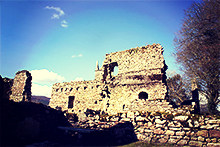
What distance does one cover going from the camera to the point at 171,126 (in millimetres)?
7328

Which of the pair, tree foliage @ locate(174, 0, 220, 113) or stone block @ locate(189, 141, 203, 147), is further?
tree foliage @ locate(174, 0, 220, 113)

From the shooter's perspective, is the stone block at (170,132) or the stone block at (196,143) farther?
the stone block at (170,132)

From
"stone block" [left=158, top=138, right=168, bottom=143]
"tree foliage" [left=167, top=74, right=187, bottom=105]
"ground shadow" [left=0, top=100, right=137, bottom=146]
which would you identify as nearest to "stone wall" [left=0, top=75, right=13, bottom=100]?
"ground shadow" [left=0, top=100, right=137, bottom=146]

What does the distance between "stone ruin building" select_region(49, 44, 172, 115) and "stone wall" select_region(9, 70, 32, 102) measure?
518 centimetres

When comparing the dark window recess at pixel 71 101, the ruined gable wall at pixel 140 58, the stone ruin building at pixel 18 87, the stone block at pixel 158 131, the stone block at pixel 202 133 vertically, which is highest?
the ruined gable wall at pixel 140 58

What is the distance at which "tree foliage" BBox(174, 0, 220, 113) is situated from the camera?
10469 millimetres

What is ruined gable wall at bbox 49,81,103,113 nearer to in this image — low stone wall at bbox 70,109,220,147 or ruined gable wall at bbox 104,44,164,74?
ruined gable wall at bbox 104,44,164,74

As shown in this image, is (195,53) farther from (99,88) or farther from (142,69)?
(99,88)

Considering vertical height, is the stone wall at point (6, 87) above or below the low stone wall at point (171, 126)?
above

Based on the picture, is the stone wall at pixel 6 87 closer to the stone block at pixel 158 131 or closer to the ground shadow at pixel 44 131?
the ground shadow at pixel 44 131

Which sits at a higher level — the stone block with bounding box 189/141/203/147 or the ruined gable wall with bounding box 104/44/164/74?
the ruined gable wall with bounding box 104/44/164/74

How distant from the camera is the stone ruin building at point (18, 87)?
1134 centimetres

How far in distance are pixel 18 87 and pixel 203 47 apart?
15.6 m

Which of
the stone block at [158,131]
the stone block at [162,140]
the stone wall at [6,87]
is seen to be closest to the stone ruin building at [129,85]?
the stone block at [158,131]
